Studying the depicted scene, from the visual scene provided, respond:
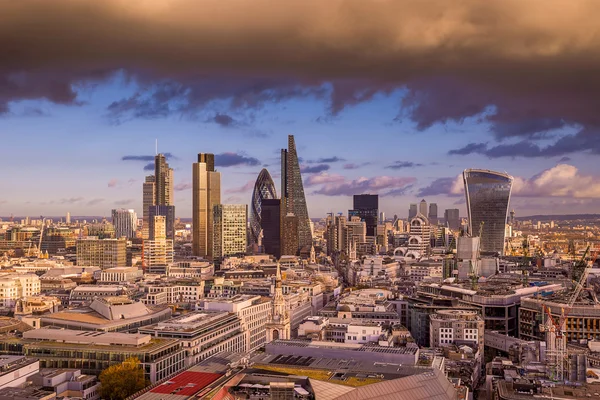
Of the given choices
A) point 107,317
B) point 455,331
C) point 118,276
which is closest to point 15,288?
point 118,276

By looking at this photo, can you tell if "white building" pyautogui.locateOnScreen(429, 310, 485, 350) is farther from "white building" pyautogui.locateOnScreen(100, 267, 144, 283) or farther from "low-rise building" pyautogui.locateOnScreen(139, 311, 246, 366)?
"white building" pyautogui.locateOnScreen(100, 267, 144, 283)

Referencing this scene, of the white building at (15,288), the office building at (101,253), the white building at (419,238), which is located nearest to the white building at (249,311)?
the white building at (15,288)

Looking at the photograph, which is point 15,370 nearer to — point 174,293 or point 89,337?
point 89,337

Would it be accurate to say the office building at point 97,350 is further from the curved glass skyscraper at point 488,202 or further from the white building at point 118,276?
the curved glass skyscraper at point 488,202

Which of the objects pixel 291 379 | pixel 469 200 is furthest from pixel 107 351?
pixel 469 200

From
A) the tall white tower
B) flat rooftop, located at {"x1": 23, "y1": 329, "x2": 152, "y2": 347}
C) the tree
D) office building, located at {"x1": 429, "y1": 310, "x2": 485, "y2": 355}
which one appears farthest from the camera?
the tall white tower

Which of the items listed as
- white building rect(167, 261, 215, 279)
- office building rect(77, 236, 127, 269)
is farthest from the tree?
office building rect(77, 236, 127, 269)
